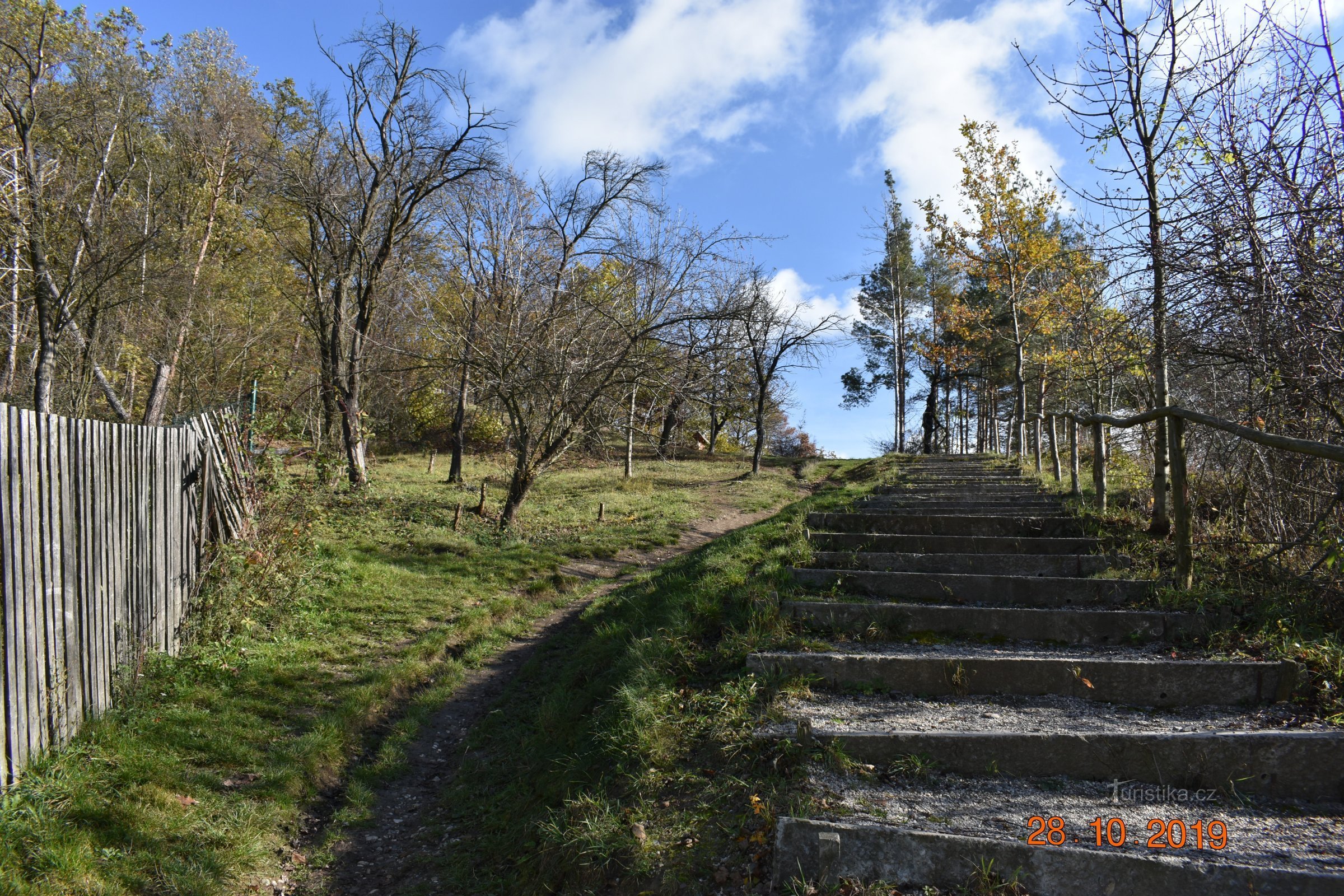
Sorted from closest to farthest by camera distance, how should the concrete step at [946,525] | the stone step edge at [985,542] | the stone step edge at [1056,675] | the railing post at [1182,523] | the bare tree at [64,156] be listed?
1. the stone step edge at [1056,675]
2. the railing post at [1182,523]
3. the stone step edge at [985,542]
4. the concrete step at [946,525]
5. the bare tree at [64,156]

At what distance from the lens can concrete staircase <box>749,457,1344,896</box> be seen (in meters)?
2.48

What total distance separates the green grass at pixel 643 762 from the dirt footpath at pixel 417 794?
18 centimetres

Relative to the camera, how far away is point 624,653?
5402mm

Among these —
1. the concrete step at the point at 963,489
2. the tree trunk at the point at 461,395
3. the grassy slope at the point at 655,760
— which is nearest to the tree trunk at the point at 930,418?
the tree trunk at the point at 461,395

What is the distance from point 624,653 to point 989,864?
3.28 meters

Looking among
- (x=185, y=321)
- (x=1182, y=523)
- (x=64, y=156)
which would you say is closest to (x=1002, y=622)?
(x=1182, y=523)

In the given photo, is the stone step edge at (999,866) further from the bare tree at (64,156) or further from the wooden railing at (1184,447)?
the bare tree at (64,156)

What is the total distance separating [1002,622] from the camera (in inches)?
181

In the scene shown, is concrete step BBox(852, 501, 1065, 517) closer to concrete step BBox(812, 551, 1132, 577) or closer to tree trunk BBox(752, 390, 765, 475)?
concrete step BBox(812, 551, 1132, 577)

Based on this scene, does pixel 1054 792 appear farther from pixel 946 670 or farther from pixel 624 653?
pixel 624 653

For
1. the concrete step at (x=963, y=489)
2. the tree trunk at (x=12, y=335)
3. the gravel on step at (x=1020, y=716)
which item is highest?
the tree trunk at (x=12, y=335)

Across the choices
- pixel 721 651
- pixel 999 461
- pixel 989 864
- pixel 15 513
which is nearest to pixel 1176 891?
pixel 989 864

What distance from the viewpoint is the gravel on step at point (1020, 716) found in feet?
10.8

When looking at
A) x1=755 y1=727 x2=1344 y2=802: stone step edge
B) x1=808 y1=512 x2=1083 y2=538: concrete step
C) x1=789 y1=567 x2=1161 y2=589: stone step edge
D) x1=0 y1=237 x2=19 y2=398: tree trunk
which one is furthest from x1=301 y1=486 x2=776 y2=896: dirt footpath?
x1=0 y1=237 x2=19 y2=398: tree trunk
